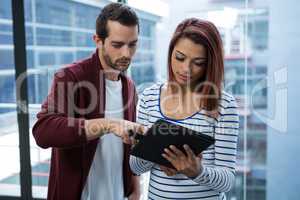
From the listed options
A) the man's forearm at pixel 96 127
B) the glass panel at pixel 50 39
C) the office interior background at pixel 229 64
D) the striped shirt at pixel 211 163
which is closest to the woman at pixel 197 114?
the striped shirt at pixel 211 163

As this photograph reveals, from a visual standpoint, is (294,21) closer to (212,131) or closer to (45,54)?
(212,131)

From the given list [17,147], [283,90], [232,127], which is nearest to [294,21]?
[283,90]

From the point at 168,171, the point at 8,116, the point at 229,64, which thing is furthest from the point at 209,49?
the point at 8,116

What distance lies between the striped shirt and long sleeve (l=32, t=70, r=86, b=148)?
295 mm

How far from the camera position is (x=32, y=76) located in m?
2.28

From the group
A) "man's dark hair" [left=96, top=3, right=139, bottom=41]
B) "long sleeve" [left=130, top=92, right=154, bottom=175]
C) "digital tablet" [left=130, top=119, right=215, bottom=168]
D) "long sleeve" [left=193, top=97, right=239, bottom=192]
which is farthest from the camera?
"man's dark hair" [left=96, top=3, right=139, bottom=41]

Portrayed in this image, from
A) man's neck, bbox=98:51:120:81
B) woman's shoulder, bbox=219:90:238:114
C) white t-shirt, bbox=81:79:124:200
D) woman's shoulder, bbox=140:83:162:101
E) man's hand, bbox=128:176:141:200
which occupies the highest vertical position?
man's neck, bbox=98:51:120:81

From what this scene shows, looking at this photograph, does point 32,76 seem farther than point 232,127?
Yes

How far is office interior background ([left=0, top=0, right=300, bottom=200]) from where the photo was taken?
1889 mm

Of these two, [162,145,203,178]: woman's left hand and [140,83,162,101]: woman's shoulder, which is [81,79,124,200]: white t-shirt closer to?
[140,83,162,101]: woman's shoulder

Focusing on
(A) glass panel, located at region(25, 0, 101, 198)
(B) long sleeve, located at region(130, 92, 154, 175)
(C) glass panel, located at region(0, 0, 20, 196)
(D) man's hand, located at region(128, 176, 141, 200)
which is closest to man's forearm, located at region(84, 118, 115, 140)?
(B) long sleeve, located at region(130, 92, 154, 175)

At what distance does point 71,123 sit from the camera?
1.10 m

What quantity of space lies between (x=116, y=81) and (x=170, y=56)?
34 cm

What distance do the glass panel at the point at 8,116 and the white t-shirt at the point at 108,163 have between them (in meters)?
1.26
